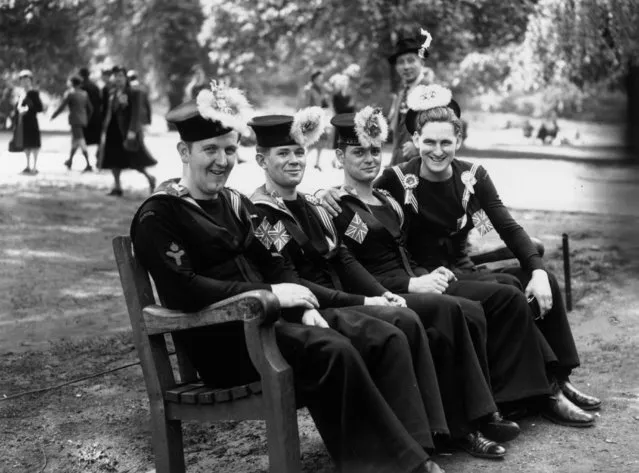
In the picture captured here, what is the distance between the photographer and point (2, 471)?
Result: 16.8ft

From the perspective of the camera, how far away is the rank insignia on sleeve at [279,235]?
4918 millimetres

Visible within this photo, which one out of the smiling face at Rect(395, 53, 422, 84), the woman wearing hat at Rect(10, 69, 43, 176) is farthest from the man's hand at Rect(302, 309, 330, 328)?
the woman wearing hat at Rect(10, 69, 43, 176)

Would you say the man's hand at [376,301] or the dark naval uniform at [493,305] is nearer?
the man's hand at [376,301]

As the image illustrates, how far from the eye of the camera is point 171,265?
4.43 meters

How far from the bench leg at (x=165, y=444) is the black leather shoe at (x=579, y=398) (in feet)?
6.81

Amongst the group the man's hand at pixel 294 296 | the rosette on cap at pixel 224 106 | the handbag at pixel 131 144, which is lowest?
the handbag at pixel 131 144

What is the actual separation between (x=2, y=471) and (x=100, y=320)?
3.16m

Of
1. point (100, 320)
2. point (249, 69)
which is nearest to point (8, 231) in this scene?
point (100, 320)

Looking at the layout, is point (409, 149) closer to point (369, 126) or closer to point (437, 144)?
point (437, 144)

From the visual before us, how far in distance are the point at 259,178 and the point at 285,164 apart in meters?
13.5

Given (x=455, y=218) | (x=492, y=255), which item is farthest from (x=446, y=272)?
(x=492, y=255)

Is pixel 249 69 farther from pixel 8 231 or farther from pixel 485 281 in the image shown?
pixel 485 281

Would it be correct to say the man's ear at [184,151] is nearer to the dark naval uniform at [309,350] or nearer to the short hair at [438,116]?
the dark naval uniform at [309,350]

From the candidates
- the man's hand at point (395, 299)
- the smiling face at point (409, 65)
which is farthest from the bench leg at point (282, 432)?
the smiling face at point (409, 65)
